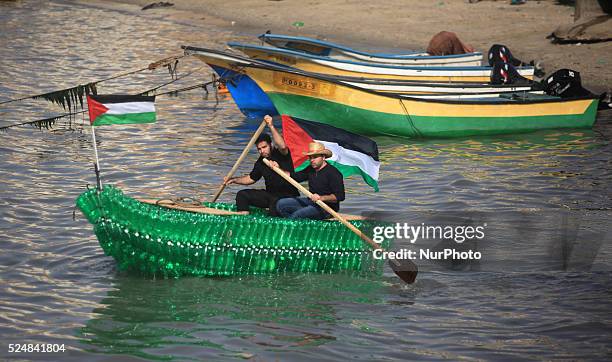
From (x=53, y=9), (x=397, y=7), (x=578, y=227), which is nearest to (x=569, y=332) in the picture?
(x=578, y=227)

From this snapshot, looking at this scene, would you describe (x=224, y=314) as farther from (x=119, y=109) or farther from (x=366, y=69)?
(x=366, y=69)

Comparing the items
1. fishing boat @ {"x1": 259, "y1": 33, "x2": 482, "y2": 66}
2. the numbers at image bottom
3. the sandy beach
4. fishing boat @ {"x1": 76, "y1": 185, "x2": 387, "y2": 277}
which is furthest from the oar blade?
the sandy beach

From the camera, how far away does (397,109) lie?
2083 cm

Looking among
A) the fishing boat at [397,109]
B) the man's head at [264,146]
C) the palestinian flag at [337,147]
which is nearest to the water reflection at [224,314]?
the palestinian flag at [337,147]

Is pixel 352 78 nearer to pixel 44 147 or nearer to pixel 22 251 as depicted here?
pixel 44 147

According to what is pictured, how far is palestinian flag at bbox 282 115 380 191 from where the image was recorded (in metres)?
13.1

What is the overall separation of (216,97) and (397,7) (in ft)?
42.4

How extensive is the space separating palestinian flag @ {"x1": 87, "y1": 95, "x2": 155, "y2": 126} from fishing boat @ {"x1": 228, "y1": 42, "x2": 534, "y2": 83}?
35.3 ft

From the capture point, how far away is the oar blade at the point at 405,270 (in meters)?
12.3

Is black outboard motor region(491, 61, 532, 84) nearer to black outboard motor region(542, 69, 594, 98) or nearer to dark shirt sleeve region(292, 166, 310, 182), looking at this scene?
black outboard motor region(542, 69, 594, 98)

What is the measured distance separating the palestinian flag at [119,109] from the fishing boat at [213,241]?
87 centimetres

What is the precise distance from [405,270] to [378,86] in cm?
1026

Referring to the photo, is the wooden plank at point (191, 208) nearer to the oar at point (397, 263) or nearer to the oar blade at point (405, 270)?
the oar at point (397, 263)

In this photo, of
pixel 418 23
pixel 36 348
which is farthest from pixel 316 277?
pixel 418 23
